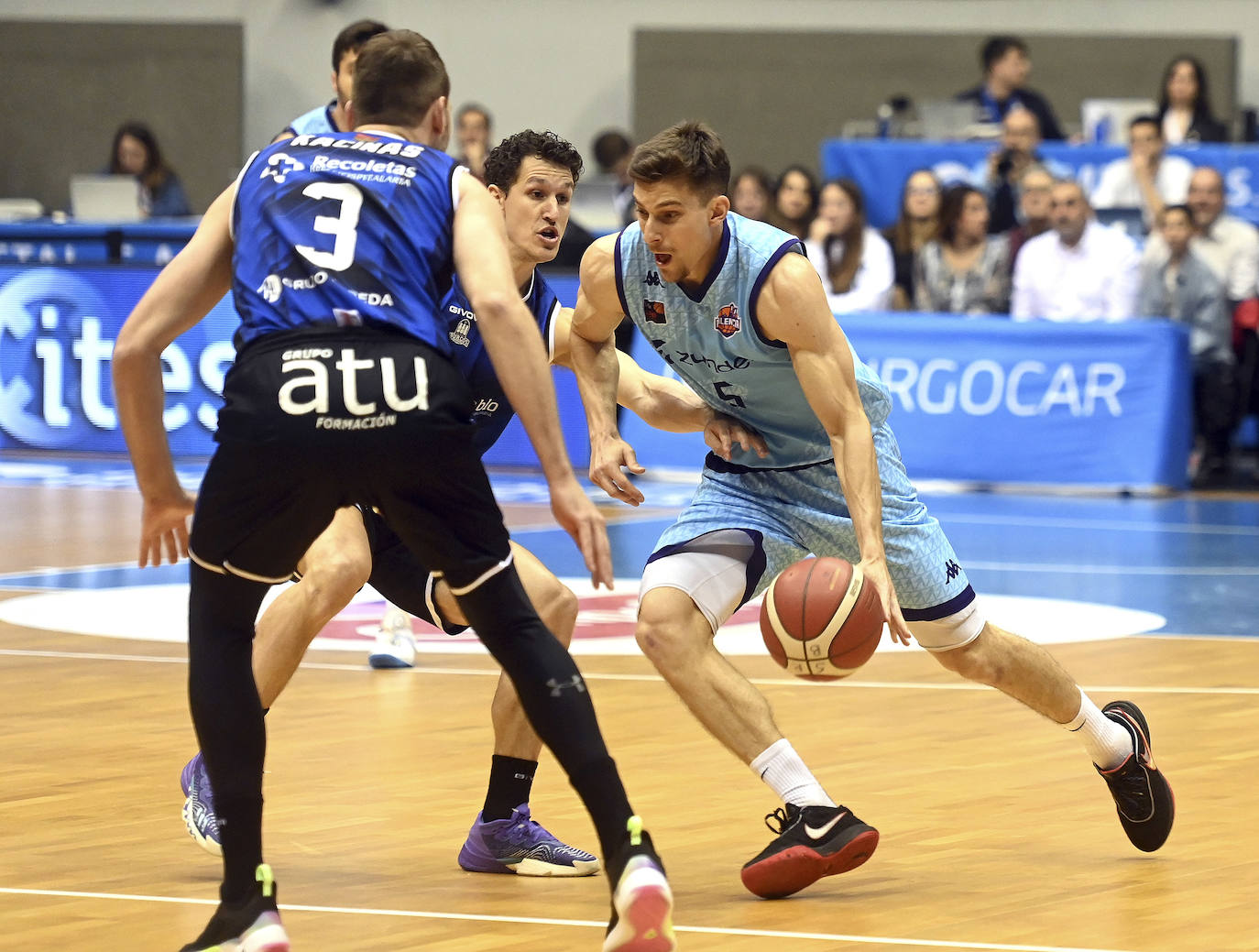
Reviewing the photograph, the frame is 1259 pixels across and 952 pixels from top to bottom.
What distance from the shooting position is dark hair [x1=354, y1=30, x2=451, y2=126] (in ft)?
14.0

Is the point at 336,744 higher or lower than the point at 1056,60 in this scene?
lower

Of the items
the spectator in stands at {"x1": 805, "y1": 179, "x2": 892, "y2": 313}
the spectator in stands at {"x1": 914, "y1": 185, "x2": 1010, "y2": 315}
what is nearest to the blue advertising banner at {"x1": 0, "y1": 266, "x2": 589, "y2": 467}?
the spectator in stands at {"x1": 805, "y1": 179, "x2": 892, "y2": 313}

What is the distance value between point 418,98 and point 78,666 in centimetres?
426

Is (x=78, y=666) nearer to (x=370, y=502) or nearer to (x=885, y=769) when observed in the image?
(x=885, y=769)

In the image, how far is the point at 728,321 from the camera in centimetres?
519

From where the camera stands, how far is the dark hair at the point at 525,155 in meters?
5.60

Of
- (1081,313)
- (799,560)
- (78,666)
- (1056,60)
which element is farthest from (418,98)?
(1056,60)

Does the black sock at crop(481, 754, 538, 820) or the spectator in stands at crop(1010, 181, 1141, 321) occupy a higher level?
the spectator in stands at crop(1010, 181, 1141, 321)

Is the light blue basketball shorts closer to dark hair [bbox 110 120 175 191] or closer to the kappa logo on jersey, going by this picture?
the kappa logo on jersey

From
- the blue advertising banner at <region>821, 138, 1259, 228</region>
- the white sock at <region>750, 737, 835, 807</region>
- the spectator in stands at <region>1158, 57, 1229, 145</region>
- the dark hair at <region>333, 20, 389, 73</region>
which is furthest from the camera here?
the spectator in stands at <region>1158, 57, 1229, 145</region>

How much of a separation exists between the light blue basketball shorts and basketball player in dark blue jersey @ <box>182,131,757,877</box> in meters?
0.15

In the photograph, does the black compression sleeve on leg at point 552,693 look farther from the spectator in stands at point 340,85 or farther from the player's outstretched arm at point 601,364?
the spectator in stands at point 340,85

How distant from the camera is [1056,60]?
2205 cm

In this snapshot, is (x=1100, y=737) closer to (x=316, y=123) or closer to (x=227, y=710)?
(x=227, y=710)
